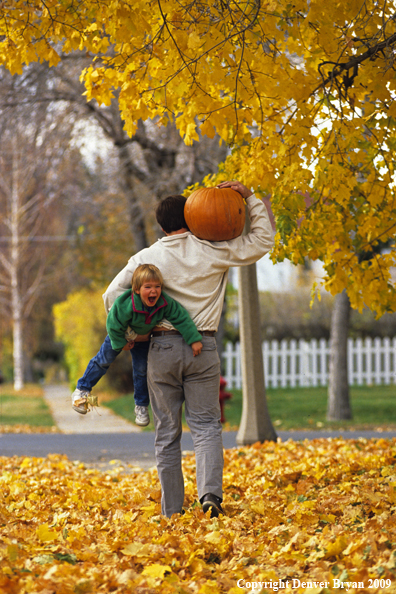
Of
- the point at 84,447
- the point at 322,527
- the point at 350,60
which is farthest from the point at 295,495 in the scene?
the point at 84,447

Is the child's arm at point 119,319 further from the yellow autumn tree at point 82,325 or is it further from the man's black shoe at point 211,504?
the yellow autumn tree at point 82,325

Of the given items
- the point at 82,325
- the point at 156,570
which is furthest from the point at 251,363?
the point at 82,325

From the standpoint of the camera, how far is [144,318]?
140 inches

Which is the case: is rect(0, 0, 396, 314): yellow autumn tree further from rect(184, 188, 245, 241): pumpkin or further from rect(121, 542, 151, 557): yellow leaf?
rect(121, 542, 151, 557): yellow leaf

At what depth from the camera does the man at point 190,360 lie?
3.64 m

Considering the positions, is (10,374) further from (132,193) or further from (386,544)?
(386,544)

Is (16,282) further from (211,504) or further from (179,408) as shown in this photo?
(211,504)

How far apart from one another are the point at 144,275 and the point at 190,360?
0.56 meters

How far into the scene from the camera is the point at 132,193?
1262cm

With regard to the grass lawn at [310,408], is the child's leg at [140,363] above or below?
above

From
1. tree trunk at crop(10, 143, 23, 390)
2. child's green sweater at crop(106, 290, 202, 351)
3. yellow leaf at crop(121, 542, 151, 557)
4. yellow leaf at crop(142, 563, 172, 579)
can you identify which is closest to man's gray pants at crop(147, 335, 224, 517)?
child's green sweater at crop(106, 290, 202, 351)

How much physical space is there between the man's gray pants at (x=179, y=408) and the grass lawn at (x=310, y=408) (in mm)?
7131

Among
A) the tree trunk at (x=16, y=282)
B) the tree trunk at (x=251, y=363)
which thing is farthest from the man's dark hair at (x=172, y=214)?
the tree trunk at (x=16, y=282)

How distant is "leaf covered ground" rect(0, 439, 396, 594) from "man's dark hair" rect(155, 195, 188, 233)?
1686 mm
